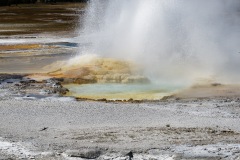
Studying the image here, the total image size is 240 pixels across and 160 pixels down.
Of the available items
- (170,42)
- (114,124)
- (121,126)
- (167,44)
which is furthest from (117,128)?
(170,42)

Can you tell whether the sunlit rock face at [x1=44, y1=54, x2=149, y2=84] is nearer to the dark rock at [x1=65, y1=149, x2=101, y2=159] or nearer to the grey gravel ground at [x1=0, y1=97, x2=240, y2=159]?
the grey gravel ground at [x1=0, y1=97, x2=240, y2=159]

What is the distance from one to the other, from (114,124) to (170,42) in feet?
26.2

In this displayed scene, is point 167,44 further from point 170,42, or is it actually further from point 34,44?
point 34,44

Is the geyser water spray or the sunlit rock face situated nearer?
the sunlit rock face

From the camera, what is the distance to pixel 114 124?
8.48m

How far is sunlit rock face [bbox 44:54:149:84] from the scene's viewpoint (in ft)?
43.2

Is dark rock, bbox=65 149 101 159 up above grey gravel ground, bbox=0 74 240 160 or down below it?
below

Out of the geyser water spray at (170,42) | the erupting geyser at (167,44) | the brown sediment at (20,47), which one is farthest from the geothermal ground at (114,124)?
the brown sediment at (20,47)

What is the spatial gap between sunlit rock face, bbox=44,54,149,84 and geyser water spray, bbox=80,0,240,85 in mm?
455

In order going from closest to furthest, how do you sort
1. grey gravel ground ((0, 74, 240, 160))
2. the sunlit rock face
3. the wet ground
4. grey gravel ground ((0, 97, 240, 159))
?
grey gravel ground ((0, 74, 240, 160))
grey gravel ground ((0, 97, 240, 159))
the sunlit rock face
the wet ground

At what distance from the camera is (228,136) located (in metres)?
7.61

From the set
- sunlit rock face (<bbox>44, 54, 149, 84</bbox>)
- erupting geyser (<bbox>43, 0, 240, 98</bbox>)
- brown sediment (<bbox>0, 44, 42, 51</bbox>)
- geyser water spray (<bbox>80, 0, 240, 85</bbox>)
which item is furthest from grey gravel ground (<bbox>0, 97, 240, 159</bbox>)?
brown sediment (<bbox>0, 44, 42, 51</bbox>)

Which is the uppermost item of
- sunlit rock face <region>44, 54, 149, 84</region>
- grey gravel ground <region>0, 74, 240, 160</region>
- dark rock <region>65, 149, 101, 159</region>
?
sunlit rock face <region>44, 54, 149, 84</region>

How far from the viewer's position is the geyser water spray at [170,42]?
45.5ft
